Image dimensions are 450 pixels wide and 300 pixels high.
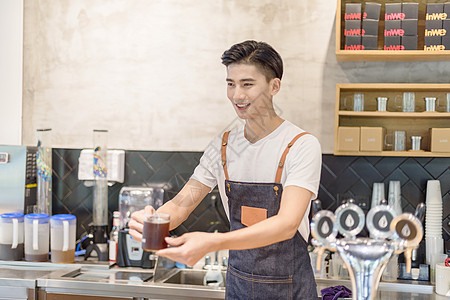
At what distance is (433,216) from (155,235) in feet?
7.39

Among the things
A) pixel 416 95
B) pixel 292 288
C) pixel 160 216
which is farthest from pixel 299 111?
pixel 160 216

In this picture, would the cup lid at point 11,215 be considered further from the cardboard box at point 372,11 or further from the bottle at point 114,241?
the cardboard box at point 372,11

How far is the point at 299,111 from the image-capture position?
369cm

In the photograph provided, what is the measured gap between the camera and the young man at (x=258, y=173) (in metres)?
2.16

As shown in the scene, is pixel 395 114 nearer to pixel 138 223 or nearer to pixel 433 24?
pixel 433 24

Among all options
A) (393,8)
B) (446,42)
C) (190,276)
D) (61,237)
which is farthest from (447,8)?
(61,237)

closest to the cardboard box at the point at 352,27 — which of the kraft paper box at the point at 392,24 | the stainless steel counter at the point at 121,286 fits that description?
the kraft paper box at the point at 392,24

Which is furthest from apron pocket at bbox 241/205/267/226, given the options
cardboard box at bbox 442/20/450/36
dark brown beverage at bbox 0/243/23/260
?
dark brown beverage at bbox 0/243/23/260

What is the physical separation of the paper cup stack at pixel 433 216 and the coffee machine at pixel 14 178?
8.65 feet

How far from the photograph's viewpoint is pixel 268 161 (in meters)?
2.24

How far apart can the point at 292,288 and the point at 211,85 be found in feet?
6.24

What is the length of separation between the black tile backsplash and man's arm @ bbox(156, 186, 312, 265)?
1713mm

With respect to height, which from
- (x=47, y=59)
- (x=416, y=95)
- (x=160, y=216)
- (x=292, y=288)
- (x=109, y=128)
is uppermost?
(x=47, y=59)

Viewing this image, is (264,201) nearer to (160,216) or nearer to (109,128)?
(160,216)
